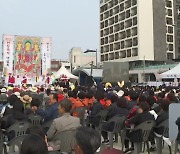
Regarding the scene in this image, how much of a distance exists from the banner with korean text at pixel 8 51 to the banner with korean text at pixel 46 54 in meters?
2.44

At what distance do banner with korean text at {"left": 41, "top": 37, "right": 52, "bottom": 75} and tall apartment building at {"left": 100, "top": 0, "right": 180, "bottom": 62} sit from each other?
41.9m

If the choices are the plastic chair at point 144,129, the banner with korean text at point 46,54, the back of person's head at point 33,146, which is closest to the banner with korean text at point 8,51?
the banner with korean text at point 46,54

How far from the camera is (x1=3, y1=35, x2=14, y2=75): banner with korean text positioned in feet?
79.7

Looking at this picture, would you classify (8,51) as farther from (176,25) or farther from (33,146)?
(176,25)

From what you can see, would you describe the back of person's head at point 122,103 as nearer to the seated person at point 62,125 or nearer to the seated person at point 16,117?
the seated person at point 16,117

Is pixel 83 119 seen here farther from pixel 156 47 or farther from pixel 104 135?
pixel 156 47

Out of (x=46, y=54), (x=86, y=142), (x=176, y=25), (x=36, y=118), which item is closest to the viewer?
(x=86, y=142)

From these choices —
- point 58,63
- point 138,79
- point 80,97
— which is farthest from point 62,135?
point 58,63

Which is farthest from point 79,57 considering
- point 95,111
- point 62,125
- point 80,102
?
point 62,125

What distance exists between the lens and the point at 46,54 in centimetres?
2581

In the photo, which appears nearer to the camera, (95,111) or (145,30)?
(95,111)

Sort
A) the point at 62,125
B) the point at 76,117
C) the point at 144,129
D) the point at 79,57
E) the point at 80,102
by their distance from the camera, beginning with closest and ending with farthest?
the point at 62,125
the point at 76,117
the point at 144,129
the point at 80,102
the point at 79,57

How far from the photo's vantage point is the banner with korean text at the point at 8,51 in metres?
24.3

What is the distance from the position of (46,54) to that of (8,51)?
2.95 metres
